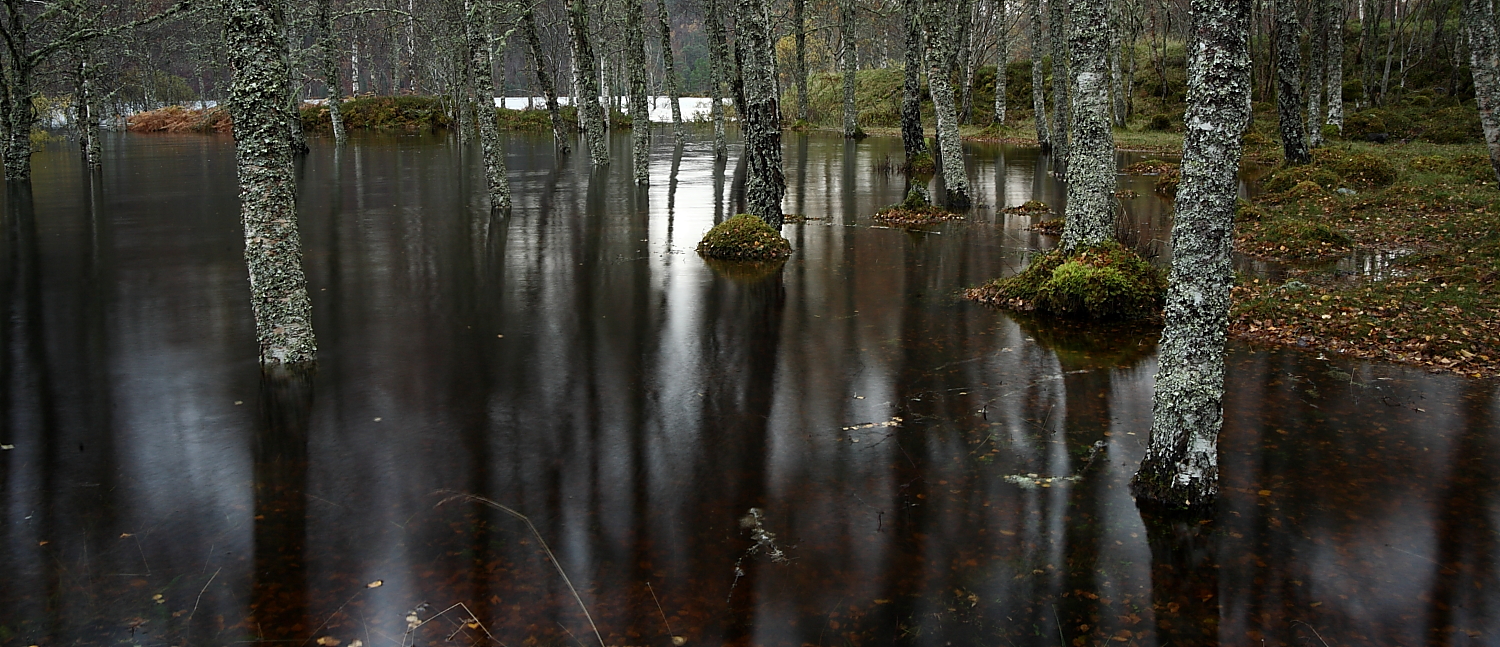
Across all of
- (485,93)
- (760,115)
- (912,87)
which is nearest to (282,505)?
(760,115)

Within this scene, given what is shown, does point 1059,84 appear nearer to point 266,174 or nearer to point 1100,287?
point 1100,287

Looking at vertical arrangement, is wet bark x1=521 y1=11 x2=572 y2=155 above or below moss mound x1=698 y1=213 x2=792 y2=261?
above

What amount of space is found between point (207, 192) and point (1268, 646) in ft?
90.2

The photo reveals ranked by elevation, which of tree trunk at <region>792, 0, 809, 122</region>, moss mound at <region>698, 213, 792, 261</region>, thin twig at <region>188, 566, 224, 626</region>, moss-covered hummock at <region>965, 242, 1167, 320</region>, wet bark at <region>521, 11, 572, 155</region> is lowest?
thin twig at <region>188, 566, 224, 626</region>

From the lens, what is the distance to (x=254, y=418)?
8.44 meters

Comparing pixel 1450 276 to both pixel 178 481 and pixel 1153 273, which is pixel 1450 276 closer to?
pixel 1153 273

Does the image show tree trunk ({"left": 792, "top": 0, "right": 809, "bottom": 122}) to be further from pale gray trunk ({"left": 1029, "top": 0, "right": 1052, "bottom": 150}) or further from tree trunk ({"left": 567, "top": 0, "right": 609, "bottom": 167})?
tree trunk ({"left": 567, "top": 0, "right": 609, "bottom": 167})

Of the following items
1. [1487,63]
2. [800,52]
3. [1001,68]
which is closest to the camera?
[1487,63]

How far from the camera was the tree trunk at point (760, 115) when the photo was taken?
15891 millimetres

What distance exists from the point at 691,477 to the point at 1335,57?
29209mm

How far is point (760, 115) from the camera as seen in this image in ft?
53.9

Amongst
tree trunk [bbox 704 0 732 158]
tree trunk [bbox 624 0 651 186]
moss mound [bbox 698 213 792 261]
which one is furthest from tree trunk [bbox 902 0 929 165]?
moss mound [bbox 698 213 792 261]

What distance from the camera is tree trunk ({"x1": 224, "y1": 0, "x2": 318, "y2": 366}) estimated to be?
8.27m

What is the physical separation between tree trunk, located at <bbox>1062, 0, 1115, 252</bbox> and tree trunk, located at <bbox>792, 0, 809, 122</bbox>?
2977cm
